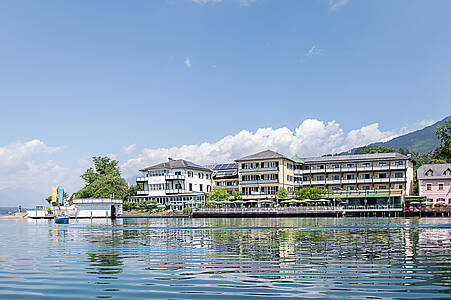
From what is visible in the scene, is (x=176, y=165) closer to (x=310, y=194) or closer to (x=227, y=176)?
(x=227, y=176)

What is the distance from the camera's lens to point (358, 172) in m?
83.7

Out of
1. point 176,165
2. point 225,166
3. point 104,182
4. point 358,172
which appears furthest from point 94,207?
point 358,172

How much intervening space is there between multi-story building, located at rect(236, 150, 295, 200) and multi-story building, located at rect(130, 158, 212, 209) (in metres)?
9.00

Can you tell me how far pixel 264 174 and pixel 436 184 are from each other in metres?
29.4

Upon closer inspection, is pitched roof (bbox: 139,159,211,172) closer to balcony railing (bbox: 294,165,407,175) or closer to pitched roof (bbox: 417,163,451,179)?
balcony railing (bbox: 294,165,407,175)

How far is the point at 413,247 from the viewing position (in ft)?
67.7

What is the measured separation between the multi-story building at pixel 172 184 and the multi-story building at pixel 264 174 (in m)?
9.00

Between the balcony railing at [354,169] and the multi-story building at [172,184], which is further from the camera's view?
the multi-story building at [172,184]

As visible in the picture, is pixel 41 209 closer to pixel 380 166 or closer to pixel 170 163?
pixel 170 163

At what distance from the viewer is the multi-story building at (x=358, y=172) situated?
80.2 m

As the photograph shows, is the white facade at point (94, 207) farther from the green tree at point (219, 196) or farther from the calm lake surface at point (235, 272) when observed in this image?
the calm lake surface at point (235, 272)

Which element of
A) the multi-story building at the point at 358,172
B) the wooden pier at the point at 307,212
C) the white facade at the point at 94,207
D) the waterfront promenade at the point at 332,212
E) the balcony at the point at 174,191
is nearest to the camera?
the waterfront promenade at the point at 332,212

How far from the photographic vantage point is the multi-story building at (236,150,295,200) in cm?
8219

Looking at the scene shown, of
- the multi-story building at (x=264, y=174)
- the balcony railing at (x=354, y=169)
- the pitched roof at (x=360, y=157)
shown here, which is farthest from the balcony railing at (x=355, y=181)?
the multi-story building at (x=264, y=174)
